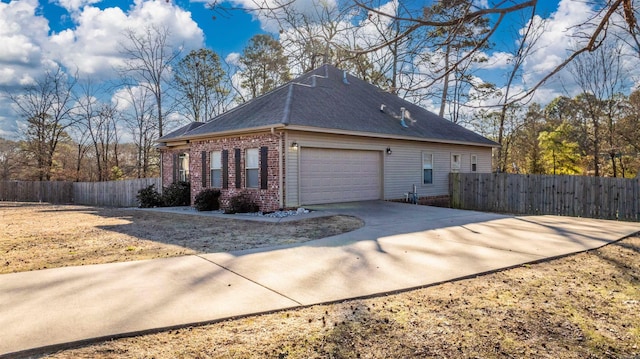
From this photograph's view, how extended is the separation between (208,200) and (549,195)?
12.8 m

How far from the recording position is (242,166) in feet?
42.7

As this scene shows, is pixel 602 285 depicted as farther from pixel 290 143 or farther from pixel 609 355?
pixel 290 143

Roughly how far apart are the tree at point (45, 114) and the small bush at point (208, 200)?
72.2ft

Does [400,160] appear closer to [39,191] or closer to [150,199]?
[150,199]

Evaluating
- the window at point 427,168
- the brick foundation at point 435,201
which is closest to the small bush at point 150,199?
the brick foundation at point 435,201

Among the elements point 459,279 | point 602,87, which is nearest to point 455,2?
point 459,279

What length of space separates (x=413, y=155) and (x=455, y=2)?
1192 centimetres

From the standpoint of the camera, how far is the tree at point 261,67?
2752cm

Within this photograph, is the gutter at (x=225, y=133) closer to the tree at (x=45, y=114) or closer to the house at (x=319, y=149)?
the house at (x=319, y=149)

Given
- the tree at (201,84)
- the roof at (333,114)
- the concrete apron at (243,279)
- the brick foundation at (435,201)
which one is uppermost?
the tree at (201,84)

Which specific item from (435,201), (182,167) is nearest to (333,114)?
(435,201)

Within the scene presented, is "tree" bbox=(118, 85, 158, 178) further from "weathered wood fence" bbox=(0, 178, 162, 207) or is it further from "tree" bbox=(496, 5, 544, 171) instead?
"tree" bbox=(496, 5, 544, 171)

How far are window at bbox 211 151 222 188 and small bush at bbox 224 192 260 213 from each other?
169cm

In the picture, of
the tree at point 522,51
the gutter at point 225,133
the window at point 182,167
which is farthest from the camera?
the window at point 182,167
